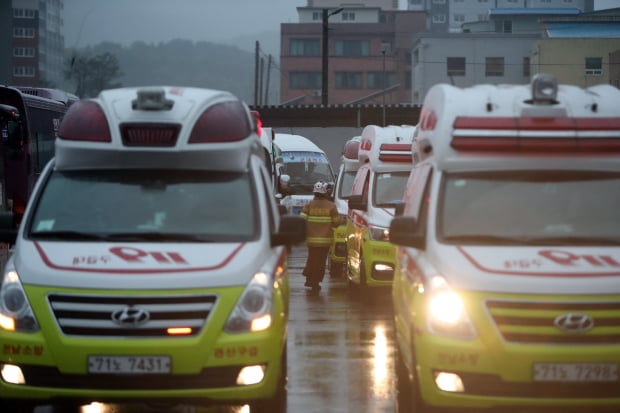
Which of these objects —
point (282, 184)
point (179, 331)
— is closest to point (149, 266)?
point (179, 331)

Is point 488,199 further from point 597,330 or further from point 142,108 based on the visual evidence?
point 142,108

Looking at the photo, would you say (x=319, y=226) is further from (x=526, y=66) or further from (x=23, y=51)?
(x=23, y=51)

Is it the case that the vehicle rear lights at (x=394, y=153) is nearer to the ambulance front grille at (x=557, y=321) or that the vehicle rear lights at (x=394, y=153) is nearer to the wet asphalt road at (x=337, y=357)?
the wet asphalt road at (x=337, y=357)

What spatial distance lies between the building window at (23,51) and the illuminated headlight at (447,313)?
153 metres

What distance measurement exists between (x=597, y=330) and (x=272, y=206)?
283cm

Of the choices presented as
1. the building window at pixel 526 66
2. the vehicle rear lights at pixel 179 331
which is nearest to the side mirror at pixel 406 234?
the vehicle rear lights at pixel 179 331

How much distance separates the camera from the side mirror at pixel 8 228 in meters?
8.85

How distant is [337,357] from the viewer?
38.1 feet

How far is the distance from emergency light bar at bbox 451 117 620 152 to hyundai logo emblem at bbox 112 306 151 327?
8.06ft

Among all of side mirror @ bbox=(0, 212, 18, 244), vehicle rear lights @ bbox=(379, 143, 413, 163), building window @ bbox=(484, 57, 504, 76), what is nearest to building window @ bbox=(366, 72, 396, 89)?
building window @ bbox=(484, 57, 504, 76)

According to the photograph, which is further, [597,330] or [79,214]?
[79,214]

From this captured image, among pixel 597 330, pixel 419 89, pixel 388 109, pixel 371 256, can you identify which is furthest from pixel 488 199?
pixel 419 89

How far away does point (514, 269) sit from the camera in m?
7.68

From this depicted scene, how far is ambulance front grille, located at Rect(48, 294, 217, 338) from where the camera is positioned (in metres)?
7.63
